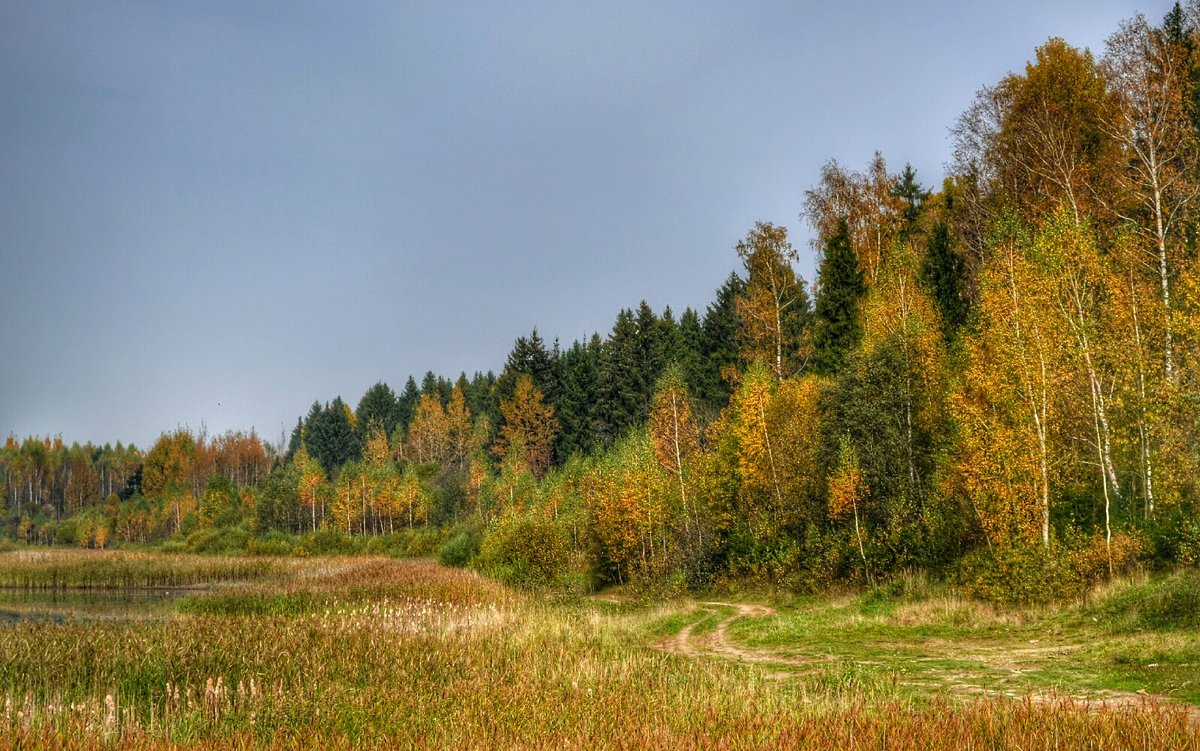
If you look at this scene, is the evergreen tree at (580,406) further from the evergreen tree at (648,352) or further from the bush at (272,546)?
the bush at (272,546)

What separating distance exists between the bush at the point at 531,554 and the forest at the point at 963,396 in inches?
4.1

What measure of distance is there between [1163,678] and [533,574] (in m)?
27.0

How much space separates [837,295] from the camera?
43000 mm

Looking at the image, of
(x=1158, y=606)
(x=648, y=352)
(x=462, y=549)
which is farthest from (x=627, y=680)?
(x=648, y=352)

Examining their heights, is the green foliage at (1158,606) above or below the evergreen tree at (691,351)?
below

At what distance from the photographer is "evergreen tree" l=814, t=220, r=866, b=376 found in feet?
140

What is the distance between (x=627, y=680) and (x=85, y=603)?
3145 centimetres

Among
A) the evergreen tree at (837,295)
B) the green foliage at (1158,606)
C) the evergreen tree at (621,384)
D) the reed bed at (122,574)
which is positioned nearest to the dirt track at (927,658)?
the green foliage at (1158,606)

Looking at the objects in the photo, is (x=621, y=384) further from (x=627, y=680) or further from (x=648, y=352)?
(x=627, y=680)

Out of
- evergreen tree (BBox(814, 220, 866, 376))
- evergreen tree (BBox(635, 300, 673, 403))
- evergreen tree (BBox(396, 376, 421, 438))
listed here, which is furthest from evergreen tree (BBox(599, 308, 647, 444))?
evergreen tree (BBox(396, 376, 421, 438))

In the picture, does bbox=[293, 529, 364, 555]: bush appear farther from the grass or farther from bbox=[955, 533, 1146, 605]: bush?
bbox=[955, 533, 1146, 605]: bush

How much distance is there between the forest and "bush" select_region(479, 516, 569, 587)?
10 centimetres

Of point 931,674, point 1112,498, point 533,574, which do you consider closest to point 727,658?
point 931,674

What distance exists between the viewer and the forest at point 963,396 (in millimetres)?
23141
